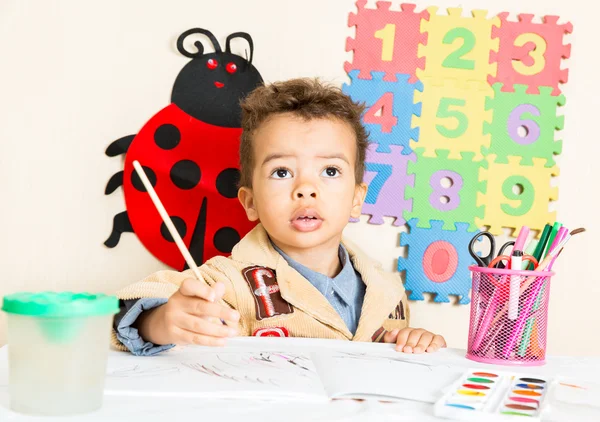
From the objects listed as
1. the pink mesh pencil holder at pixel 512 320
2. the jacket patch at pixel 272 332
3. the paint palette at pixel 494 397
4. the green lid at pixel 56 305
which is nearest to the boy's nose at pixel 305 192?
the jacket patch at pixel 272 332

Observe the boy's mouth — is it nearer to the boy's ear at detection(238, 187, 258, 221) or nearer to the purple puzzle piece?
the boy's ear at detection(238, 187, 258, 221)

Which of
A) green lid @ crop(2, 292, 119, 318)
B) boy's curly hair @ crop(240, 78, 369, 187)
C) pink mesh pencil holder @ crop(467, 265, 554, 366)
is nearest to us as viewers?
green lid @ crop(2, 292, 119, 318)

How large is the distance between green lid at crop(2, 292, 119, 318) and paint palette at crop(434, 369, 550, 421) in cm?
28

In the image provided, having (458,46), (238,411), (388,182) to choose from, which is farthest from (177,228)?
(238,411)

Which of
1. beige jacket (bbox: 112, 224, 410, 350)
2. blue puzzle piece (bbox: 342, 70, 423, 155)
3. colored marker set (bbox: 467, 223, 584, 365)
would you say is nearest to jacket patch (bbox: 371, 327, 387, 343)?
beige jacket (bbox: 112, 224, 410, 350)

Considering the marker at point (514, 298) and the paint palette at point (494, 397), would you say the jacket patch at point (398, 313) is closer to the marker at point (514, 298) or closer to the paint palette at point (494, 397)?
the marker at point (514, 298)

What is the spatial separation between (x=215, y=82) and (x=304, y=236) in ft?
1.23

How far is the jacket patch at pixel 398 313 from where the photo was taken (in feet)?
3.85

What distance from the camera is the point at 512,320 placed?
85cm

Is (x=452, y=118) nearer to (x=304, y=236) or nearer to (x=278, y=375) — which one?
(x=304, y=236)

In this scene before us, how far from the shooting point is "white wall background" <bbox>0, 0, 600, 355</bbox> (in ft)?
4.10

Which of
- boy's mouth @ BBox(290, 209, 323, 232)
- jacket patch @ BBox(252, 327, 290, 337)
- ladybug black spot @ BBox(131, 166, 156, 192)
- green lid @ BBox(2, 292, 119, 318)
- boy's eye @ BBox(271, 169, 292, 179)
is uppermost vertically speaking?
boy's eye @ BBox(271, 169, 292, 179)

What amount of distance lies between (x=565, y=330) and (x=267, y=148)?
0.70m

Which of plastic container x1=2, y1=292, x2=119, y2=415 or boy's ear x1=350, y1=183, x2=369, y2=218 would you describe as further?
boy's ear x1=350, y1=183, x2=369, y2=218
